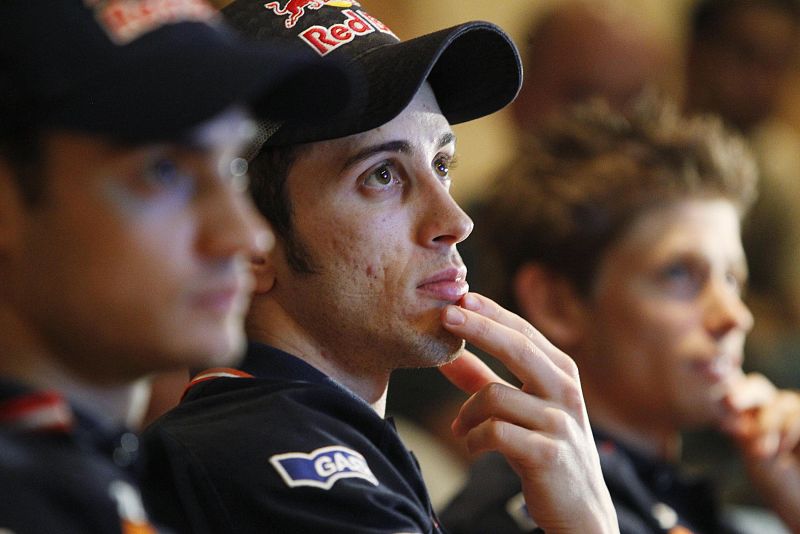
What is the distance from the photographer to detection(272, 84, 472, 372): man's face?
4.65ft

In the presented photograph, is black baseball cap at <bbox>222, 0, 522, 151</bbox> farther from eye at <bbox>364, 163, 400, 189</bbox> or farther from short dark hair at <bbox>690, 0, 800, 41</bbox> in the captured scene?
short dark hair at <bbox>690, 0, 800, 41</bbox>

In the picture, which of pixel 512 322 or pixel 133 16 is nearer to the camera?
pixel 133 16

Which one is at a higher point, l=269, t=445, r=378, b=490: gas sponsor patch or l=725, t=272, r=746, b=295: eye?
l=269, t=445, r=378, b=490: gas sponsor patch

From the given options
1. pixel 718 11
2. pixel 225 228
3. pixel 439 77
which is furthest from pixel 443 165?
pixel 718 11

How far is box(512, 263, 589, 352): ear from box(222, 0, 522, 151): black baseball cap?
0.70 meters

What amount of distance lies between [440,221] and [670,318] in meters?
0.84

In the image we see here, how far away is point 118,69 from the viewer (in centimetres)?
89

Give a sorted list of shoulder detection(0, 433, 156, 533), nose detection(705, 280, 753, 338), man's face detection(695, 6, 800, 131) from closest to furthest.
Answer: shoulder detection(0, 433, 156, 533), nose detection(705, 280, 753, 338), man's face detection(695, 6, 800, 131)

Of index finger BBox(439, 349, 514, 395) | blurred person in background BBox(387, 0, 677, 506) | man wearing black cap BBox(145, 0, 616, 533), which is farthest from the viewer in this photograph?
blurred person in background BBox(387, 0, 677, 506)

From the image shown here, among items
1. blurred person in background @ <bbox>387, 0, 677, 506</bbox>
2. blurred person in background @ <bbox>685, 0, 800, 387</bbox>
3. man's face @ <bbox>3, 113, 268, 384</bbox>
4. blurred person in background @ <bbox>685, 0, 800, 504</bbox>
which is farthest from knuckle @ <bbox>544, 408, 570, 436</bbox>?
blurred person in background @ <bbox>685, 0, 800, 387</bbox>

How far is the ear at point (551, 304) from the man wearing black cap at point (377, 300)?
720 mm

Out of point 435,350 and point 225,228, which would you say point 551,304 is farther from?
point 225,228

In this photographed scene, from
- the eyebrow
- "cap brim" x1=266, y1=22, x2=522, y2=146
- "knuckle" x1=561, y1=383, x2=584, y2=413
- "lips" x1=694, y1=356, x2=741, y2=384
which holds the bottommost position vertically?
"lips" x1=694, y1=356, x2=741, y2=384

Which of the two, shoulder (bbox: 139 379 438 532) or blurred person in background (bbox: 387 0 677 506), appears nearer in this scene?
shoulder (bbox: 139 379 438 532)
